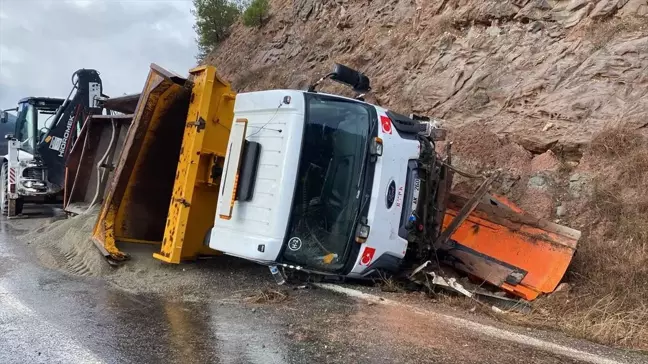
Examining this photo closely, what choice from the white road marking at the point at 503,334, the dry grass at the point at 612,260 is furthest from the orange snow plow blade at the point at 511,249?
the white road marking at the point at 503,334

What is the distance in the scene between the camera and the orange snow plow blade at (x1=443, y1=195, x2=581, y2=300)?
536cm

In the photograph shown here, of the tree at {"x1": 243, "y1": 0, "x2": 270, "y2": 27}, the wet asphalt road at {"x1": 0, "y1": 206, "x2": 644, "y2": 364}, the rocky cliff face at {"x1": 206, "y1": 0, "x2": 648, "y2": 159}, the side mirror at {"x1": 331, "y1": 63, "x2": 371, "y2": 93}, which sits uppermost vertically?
the tree at {"x1": 243, "y1": 0, "x2": 270, "y2": 27}

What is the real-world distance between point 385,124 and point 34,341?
132 inches

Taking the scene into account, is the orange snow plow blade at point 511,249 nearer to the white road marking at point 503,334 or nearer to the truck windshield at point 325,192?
the white road marking at point 503,334

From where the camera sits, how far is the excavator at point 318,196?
4926 mm

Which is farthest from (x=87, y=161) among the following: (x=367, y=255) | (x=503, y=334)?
(x=503, y=334)

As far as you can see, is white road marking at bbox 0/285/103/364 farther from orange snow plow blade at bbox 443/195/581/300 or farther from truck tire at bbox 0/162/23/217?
truck tire at bbox 0/162/23/217

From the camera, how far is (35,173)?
1102cm

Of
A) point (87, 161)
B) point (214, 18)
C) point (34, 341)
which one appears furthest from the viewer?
point (214, 18)

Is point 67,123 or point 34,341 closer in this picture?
point 34,341

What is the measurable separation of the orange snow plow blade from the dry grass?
237 millimetres

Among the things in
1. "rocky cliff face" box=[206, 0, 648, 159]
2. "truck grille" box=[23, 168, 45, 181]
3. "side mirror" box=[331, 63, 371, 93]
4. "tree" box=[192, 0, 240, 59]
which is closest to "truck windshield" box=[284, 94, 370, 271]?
"side mirror" box=[331, 63, 371, 93]

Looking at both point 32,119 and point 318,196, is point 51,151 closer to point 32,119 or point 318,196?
point 32,119

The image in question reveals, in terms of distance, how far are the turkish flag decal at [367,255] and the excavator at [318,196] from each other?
0.03 ft
